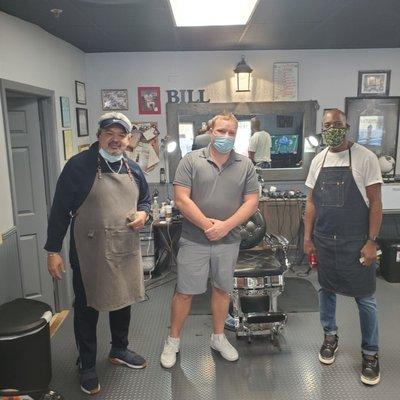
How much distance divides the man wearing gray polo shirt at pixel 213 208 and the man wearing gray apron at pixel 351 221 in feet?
1.46

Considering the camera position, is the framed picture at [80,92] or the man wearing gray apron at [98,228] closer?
the man wearing gray apron at [98,228]

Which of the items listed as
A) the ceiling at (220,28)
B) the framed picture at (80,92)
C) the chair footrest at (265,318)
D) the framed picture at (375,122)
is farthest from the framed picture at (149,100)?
the chair footrest at (265,318)

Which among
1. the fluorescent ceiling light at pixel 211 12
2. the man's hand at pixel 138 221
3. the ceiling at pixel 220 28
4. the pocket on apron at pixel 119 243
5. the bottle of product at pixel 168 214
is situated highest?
the ceiling at pixel 220 28

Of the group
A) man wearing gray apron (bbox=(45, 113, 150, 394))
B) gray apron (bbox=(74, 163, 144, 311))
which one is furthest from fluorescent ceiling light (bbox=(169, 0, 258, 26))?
gray apron (bbox=(74, 163, 144, 311))

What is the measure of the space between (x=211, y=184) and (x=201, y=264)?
48 centimetres

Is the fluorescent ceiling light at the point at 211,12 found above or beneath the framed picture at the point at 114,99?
above

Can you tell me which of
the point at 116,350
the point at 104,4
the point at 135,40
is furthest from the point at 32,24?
the point at 116,350

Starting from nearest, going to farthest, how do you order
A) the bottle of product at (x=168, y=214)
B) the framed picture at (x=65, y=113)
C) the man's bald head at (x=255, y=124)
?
the framed picture at (x=65, y=113)
the bottle of product at (x=168, y=214)
the man's bald head at (x=255, y=124)

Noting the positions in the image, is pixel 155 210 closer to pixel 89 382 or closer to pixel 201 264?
pixel 201 264

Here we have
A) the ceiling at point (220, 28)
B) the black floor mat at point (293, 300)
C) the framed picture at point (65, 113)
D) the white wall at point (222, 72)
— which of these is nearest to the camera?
the ceiling at point (220, 28)

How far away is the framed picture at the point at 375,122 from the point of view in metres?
4.33

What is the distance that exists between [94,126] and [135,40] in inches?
44.8

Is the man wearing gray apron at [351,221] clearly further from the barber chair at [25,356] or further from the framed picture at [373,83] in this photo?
the framed picture at [373,83]

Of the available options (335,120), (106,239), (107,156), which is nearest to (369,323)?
(335,120)
